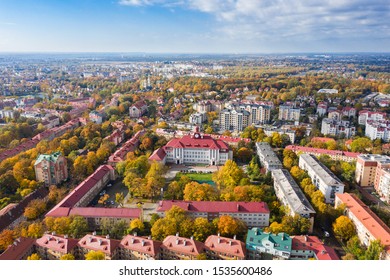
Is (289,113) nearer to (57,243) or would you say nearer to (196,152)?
(196,152)

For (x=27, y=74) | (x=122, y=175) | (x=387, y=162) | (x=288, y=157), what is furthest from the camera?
(x=27, y=74)

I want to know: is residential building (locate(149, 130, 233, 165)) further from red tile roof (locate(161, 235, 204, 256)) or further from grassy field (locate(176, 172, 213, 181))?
red tile roof (locate(161, 235, 204, 256))

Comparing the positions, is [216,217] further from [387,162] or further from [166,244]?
[387,162]

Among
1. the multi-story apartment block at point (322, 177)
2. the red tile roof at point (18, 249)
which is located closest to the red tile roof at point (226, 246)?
the red tile roof at point (18, 249)

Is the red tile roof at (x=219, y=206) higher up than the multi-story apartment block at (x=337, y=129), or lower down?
lower down

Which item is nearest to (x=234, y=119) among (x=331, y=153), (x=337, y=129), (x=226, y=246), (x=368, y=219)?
(x=337, y=129)

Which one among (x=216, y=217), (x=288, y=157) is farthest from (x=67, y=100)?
(x=216, y=217)

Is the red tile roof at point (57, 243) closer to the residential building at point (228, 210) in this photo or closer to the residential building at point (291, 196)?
the residential building at point (228, 210)

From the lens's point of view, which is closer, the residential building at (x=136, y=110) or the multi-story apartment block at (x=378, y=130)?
the multi-story apartment block at (x=378, y=130)
